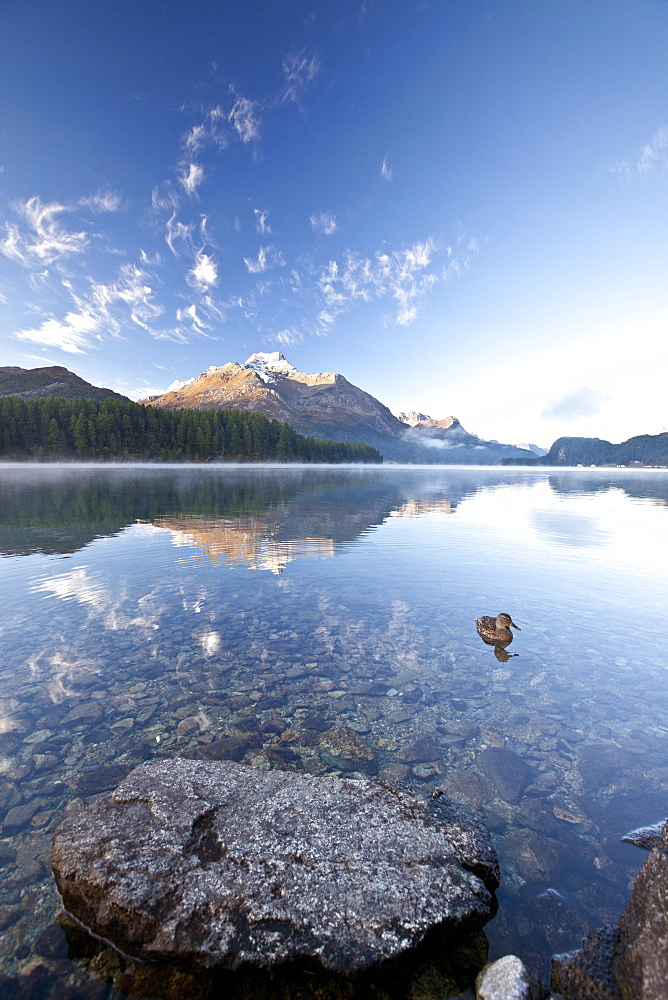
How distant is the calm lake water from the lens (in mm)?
6215

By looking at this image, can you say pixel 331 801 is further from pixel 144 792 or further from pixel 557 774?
pixel 557 774

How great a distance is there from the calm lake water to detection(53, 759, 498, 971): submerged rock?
777 millimetres

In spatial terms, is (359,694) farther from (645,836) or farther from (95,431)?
(95,431)

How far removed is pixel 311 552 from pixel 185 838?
22.0 metres

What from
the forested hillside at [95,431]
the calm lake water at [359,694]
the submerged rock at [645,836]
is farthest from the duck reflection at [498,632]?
the forested hillside at [95,431]

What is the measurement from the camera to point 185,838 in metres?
5.45

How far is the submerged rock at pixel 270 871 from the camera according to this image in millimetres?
4371

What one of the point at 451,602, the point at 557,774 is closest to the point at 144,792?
the point at 557,774

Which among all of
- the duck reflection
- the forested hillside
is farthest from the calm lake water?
the forested hillside

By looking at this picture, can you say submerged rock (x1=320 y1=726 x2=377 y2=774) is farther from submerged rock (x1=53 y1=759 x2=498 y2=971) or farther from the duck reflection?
the duck reflection

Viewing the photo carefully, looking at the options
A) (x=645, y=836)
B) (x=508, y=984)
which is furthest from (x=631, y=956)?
(x=645, y=836)

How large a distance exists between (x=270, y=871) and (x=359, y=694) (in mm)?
6545

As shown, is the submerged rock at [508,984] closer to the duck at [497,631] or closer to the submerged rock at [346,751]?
the submerged rock at [346,751]

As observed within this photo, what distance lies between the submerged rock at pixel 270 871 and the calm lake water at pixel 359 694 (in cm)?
78
